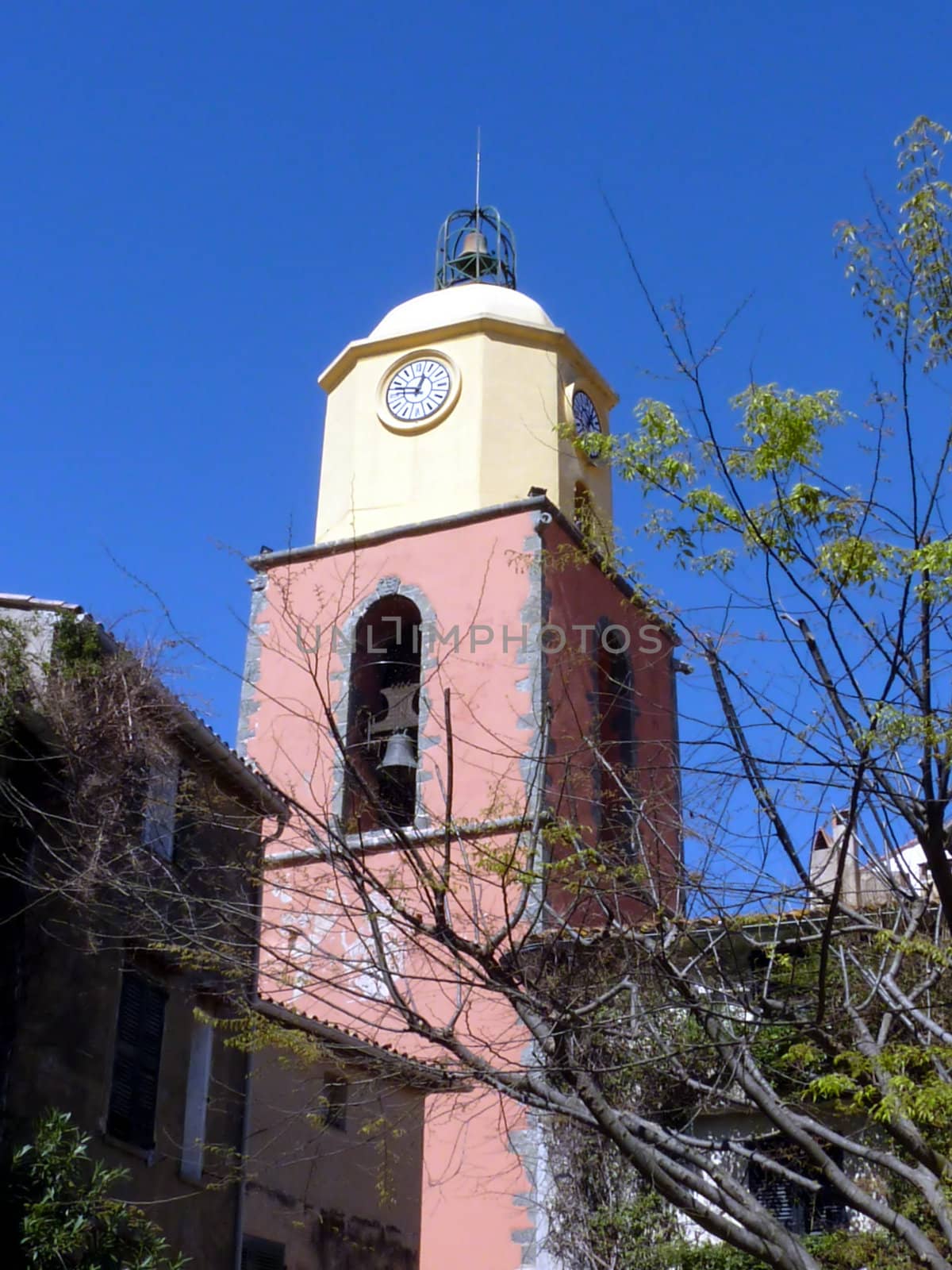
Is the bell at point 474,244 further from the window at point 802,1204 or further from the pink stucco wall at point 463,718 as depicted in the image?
the window at point 802,1204

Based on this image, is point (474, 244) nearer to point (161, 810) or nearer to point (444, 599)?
point (444, 599)

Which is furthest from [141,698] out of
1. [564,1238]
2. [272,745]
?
[272,745]

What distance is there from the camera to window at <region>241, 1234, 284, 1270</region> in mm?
12688

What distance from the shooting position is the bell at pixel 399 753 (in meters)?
18.7

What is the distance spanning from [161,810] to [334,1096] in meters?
3.81

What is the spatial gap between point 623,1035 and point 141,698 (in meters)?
4.72

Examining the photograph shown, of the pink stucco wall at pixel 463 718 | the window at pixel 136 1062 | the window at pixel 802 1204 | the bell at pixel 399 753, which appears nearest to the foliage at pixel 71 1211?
the window at pixel 136 1062

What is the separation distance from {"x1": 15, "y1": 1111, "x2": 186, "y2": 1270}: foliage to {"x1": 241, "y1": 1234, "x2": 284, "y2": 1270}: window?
2.24 m

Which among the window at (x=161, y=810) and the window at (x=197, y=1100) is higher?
the window at (x=161, y=810)

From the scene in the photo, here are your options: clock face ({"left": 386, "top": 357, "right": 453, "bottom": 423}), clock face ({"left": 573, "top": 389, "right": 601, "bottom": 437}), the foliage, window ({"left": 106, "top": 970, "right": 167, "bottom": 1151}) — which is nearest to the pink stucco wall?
clock face ({"left": 386, "top": 357, "right": 453, "bottom": 423})

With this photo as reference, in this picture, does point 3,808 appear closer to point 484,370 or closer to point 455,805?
point 455,805

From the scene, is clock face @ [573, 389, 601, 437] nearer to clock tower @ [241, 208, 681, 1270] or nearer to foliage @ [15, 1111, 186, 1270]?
clock tower @ [241, 208, 681, 1270]

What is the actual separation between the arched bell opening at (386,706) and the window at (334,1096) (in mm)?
3453

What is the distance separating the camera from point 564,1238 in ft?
48.7
